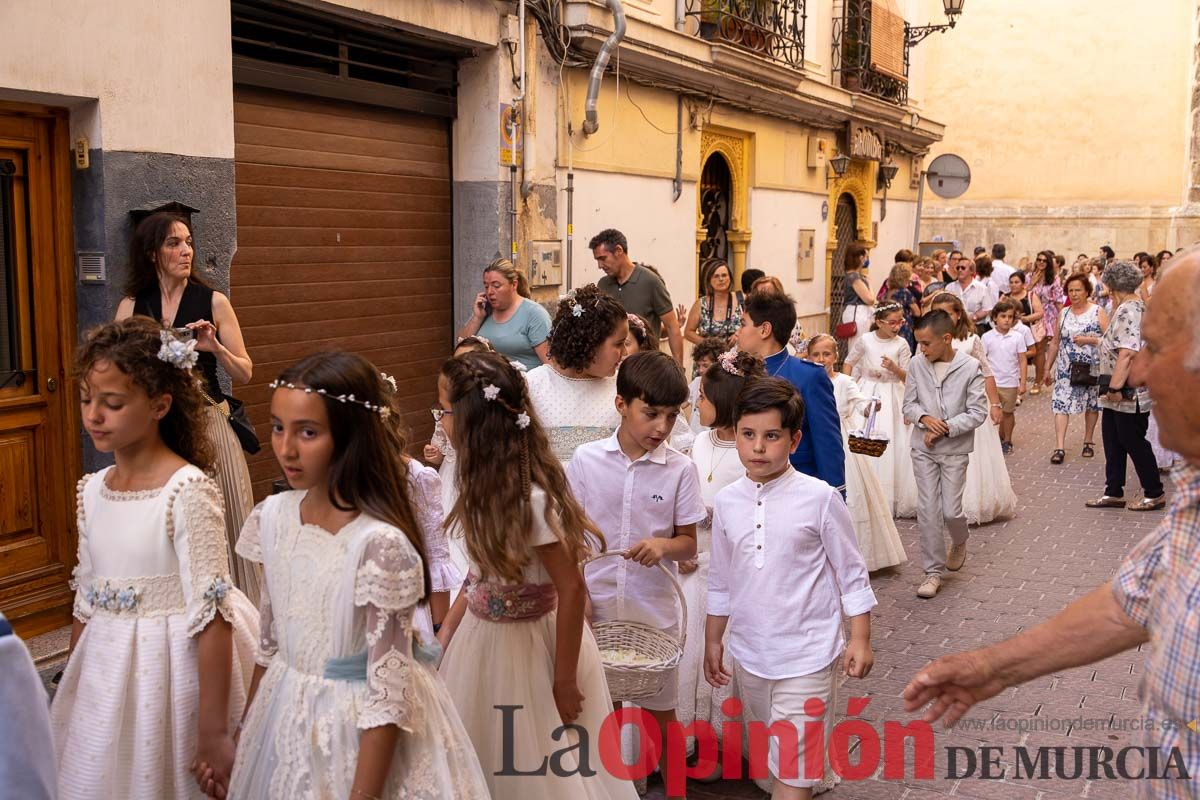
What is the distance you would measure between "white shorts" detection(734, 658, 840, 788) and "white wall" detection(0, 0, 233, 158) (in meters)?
4.10

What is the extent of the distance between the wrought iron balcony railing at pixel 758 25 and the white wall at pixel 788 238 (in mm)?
1769

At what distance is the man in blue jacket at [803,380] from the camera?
5.39m

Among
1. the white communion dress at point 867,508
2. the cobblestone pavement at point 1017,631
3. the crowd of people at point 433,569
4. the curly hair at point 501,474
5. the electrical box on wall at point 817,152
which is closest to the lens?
the crowd of people at point 433,569

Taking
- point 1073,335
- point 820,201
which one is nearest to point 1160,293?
point 1073,335

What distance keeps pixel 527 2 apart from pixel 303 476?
7.39 metres

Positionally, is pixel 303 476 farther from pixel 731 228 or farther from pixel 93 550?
pixel 731 228

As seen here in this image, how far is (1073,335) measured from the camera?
40.1 feet


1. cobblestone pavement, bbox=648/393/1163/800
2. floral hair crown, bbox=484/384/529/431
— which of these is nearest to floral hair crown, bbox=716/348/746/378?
cobblestone pavement, bbox=648/393/1163/800

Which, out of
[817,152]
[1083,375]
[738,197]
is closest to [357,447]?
[1083,375]

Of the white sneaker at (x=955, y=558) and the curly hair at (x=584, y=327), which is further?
the white sneaker at (x=955, y=558)

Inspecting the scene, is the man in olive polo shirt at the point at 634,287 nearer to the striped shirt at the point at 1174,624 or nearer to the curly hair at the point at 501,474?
the curly hair at the point at 501,474

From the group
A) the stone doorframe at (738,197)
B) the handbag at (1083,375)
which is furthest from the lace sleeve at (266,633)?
the stone doorframe at (738,197)

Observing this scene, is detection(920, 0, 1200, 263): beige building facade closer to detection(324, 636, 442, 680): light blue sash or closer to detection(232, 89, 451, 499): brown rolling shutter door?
detection(232, 89, 451, 499): brown rolling shutter door

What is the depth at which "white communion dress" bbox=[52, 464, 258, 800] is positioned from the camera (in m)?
3.16
